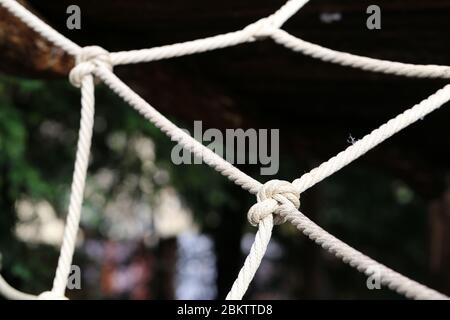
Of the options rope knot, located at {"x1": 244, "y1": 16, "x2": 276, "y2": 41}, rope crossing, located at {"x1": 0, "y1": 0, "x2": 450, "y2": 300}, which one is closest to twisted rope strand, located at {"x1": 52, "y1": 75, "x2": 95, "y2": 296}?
rope crossing, located at {"x1": 0, "y1": 0, "x2": 450, "y2": 300}

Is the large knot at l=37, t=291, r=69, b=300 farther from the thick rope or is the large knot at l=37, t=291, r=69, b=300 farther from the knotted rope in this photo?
the knotted rope

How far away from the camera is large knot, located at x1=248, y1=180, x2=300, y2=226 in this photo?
873mm

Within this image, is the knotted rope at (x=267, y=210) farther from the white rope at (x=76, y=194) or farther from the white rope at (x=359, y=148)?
the white rope at (x=76, y=194)

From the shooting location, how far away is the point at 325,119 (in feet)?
7.52

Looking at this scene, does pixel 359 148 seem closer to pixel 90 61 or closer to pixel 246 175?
pixel 246 175

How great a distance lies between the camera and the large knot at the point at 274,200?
87 cm

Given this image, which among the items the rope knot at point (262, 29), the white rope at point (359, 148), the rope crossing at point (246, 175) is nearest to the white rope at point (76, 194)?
the rope crossing at point (246, 175)

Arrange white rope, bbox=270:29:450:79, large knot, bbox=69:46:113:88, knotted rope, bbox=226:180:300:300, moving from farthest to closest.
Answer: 1. large knot, bbox=69:46:113:88
2. white rope, bbox=270:29:450:79
3. knotted rope, bbox=226:180:300:300

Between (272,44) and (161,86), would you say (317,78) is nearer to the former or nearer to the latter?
(272,44)

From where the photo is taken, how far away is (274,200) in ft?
2.89

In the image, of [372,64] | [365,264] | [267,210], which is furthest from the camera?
[372,64]

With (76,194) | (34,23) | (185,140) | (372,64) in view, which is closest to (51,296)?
(76,194)

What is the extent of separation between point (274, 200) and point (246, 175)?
0.23 feet

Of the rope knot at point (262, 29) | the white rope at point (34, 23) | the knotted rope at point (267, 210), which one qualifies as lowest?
the knotted rope at point (267, 210)
